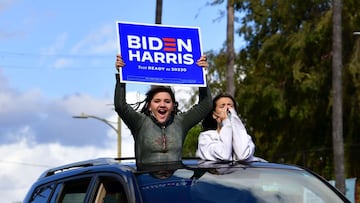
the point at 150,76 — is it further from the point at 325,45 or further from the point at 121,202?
the point at 325,45

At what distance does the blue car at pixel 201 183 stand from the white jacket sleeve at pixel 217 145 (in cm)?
31

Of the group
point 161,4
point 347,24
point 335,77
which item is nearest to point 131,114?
point 161,4

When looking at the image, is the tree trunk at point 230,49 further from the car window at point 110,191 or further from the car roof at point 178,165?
the car window at point 110,191

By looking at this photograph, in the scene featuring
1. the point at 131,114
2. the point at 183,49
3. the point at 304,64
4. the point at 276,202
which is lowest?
the point at 276,202

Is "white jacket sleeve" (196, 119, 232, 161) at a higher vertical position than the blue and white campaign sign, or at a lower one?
lower

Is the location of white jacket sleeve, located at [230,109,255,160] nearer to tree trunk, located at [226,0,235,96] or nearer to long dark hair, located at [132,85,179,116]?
long dark hair, located at [132,85,179,116]

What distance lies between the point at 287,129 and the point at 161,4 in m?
13.2

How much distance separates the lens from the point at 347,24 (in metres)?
30.8

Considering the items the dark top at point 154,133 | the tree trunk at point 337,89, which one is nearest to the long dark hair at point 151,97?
the dark top at point 154,133

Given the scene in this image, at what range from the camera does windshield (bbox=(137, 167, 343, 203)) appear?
5.86m

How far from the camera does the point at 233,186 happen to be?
5.96m

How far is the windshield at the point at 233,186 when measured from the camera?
586 centimetres

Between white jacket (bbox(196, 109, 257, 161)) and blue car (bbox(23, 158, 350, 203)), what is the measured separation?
0.96 ft

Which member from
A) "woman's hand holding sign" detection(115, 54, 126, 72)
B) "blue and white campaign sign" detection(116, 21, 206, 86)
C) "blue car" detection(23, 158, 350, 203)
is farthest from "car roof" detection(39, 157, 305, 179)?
"blue and white campaign sign" detection(116, 21, 206, 86)
